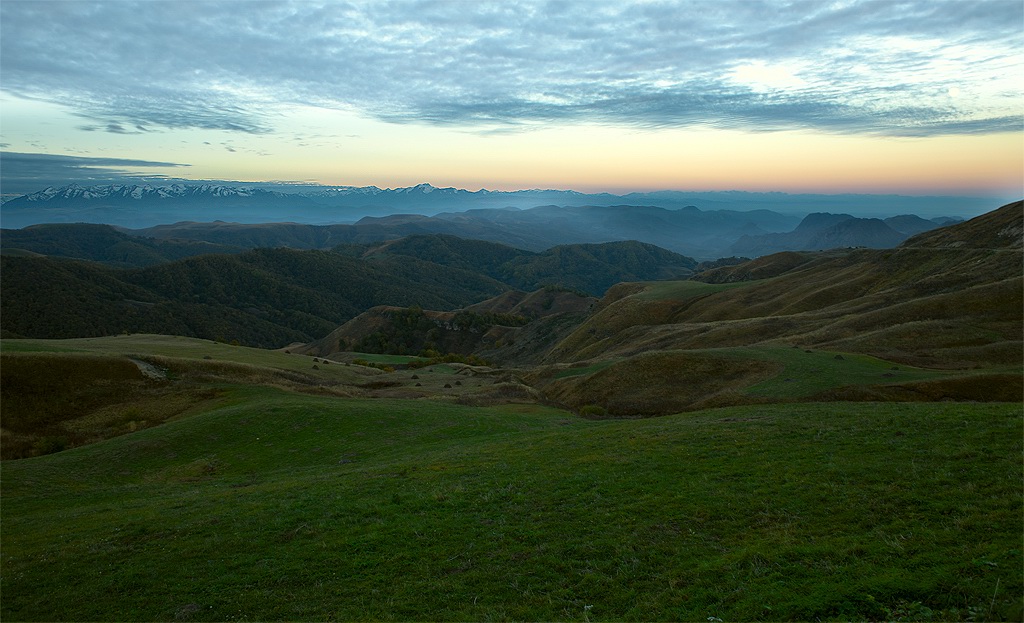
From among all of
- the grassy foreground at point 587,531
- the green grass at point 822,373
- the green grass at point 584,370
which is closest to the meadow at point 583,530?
the grassy foreground at point 587,531

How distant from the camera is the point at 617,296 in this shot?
137875mm

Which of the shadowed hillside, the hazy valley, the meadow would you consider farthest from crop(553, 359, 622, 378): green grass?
the meadow

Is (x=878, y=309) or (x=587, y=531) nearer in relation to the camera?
(x=587, y=531)

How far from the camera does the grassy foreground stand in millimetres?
9727

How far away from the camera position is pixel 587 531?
13508 millimetres

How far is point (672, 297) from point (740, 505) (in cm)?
9539

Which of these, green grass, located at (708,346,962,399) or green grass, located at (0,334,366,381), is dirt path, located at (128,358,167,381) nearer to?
green grass, located at (0,334,366,381)

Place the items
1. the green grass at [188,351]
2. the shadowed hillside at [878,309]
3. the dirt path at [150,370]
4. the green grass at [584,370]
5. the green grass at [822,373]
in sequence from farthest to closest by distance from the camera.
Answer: the green grass at [584,370], the green grass at [188,351], the dirt path at [150,370], the shadowed hillside at [878,309], the green grass at [822,373]

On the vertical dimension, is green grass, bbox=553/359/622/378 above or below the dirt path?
below

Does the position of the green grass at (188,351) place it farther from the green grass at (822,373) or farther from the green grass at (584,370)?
the green grass at (822,373)

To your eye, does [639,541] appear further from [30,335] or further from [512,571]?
[30,335]

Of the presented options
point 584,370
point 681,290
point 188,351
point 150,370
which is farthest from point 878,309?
point 188,351

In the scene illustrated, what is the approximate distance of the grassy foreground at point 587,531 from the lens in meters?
9.73

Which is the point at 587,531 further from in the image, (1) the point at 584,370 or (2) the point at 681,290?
(2) the point at 681,290
